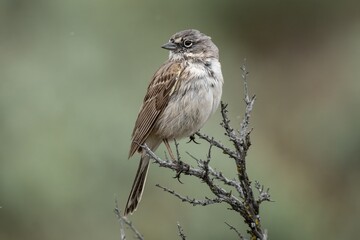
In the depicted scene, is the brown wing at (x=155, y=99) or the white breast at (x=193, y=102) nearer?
the white breast at (x=193, y=102)

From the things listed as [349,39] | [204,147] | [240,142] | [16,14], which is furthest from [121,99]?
[240,142]

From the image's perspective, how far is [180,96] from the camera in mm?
8977

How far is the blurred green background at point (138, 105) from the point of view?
14.5 meters

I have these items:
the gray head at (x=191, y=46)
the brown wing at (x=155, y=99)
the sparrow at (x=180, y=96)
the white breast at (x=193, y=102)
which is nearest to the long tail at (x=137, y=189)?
the sparrow at (x=180, y=96)

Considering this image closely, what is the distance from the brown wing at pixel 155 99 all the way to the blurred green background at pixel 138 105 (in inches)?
158

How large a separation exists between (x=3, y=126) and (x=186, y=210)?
3.69m

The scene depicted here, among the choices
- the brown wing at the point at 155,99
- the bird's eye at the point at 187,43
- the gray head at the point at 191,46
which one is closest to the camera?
the brown wing at the point at 155,99

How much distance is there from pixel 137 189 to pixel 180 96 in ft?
3.56

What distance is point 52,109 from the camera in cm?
1602

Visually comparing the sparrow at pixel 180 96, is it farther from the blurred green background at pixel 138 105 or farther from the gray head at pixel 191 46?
the blurred green background at pixel 138 105

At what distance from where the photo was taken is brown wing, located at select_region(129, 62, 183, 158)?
9102 mm

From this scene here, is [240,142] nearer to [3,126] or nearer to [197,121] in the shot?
[197,121]

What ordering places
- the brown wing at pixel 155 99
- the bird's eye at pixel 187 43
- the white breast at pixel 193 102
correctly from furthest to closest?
the bird's eye at pixel 187 43, the brown wing at pixel 155 99, the white breast at pixel 193 102

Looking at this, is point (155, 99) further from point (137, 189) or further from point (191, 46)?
point (137, 189)
